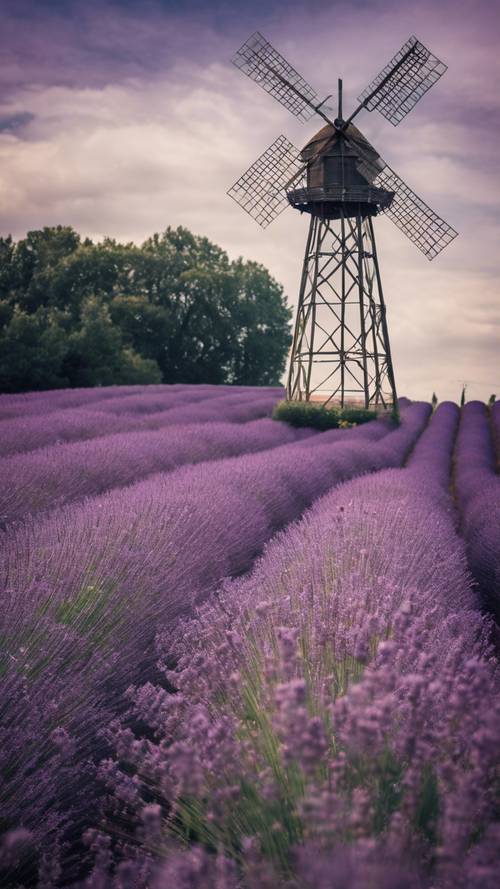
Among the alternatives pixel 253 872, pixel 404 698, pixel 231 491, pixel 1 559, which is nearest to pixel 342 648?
pixel 404 698

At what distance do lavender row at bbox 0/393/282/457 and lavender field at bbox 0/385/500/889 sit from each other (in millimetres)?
2145

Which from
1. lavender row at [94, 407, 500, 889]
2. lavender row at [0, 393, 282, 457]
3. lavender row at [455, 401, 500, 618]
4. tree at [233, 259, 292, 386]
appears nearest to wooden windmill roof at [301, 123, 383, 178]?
lavender row at [0, 393, 282, 457]

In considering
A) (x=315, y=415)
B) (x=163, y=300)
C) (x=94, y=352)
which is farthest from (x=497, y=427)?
(x=163, y=300)

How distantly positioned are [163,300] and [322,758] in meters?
32.8

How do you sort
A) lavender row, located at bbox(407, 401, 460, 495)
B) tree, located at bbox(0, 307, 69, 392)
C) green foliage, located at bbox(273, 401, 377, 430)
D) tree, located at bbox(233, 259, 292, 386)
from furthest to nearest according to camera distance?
tree, located at bbox(233, 259, 292, 386) < tree, located at bbox(0, 307, 69, 392) < green foliage, located at bbox(273, 401, 377, 430) < lavender row, located at bbox(407, 401, 460, 495)

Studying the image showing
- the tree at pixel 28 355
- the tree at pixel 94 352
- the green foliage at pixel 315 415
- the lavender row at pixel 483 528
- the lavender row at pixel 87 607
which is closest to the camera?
the lavender row at pixel 87 607

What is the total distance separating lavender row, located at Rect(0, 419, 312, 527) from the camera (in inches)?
181

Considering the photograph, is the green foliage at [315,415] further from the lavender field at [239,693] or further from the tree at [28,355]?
the lavender field at [239,693]

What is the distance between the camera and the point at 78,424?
888 cm

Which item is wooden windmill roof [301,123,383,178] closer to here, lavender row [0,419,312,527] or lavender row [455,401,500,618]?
lavender row [455,401,500,618]

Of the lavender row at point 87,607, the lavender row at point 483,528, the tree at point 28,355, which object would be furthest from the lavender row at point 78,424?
the tree at point 28,355

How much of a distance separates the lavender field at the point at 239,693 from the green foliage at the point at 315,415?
995 cm

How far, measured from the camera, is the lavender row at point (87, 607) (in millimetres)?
1882

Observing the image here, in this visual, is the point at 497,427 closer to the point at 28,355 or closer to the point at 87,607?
the point at 28,355
